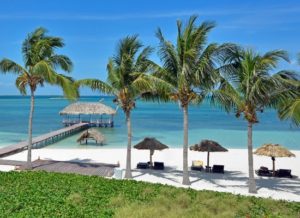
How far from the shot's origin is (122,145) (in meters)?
29.7

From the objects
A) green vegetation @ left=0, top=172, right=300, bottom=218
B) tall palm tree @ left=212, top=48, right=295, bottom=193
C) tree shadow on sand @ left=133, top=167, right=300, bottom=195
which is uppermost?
tall palm tree @ left=212, top=48, right=295, bottom=193

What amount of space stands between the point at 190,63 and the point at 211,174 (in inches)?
245

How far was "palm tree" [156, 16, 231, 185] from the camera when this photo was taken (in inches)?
543

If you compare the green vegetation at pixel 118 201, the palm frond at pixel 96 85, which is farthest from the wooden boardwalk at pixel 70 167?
the palm frond at pixel 96 85

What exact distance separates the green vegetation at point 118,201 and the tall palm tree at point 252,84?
3504 millimetres

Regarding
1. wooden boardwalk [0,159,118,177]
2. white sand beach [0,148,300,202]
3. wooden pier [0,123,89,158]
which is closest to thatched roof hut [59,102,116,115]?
wooden pier [0,123,89,158]

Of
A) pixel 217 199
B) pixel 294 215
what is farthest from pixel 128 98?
pixel 294 215

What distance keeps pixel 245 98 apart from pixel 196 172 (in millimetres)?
5972

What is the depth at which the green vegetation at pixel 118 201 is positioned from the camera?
898cm

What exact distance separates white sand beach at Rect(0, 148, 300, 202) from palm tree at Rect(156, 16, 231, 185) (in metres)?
2.12

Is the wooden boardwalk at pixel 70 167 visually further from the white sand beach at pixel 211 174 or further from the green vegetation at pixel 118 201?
the green vegetation at pixel 118 201

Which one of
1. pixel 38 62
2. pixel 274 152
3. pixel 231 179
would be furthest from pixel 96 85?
pixel 274 152

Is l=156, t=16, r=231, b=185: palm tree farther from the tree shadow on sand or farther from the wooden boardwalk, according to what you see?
the wooden boardwalk

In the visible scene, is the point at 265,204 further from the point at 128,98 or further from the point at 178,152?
the point at 178,152
